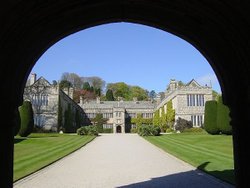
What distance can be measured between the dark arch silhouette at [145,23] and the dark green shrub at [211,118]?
102ft

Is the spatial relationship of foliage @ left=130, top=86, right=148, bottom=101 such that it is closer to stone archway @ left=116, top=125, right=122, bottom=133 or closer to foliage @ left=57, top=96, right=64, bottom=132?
stone archway @ left=116, top=125, right=122, bottom=133

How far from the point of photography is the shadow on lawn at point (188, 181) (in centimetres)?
927

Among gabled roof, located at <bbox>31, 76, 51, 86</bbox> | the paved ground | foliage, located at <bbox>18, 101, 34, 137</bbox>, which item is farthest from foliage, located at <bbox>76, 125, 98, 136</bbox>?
the paved ground

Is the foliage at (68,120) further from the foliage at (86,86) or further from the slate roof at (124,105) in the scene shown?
the foliage at (86,86)

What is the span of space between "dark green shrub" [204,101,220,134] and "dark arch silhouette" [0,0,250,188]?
102 feet

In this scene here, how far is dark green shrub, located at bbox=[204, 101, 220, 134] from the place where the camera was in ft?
118

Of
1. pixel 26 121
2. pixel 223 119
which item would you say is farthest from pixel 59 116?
pixel 223 119

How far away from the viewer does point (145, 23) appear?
567cm

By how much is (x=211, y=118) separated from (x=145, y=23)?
32455 mm

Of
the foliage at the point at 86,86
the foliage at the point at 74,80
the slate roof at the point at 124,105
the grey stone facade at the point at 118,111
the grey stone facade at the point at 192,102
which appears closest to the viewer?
the grey stone facade at the point at 192,102

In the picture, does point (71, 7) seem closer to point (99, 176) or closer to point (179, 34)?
point (179, 34)

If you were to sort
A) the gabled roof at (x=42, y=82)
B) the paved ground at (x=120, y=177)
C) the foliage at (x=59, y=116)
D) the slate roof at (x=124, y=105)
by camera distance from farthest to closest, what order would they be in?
1. the slate roof at (x=124, y=105)
2. the gabled roof at (x=42, y=82)
3. the foliage at (x=59, y=116)
4. the paved ground at (x=120, y=177)

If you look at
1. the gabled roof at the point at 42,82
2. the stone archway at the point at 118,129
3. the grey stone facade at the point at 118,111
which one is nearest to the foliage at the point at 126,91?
the grey stone facade at the point at 118,111

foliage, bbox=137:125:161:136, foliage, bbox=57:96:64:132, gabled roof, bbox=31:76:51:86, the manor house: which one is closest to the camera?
foliage, bbox=137:125:161:136
